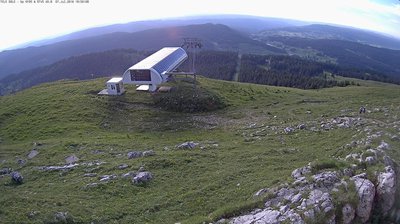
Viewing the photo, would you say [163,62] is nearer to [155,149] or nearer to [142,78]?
[142,78]

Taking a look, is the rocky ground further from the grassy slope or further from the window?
the window

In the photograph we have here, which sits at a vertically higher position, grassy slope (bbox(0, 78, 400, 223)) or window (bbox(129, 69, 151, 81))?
window (bbox(129, 69, 151, 81))

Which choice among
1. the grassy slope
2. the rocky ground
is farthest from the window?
the rocky ground

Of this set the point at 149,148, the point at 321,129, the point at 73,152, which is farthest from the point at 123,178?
the point at 321,129

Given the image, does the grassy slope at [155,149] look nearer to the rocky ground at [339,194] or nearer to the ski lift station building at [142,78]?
the rocky ground at [339,194]

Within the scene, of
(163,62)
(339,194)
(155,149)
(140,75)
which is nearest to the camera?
(339,194)

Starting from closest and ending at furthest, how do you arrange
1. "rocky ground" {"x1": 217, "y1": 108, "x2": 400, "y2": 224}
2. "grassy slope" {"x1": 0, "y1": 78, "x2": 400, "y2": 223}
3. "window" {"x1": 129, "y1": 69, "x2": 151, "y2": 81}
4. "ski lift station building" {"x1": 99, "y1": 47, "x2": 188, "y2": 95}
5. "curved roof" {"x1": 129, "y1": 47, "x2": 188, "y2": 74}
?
Result: 1. "rocky ground" {"x1": 217, "y1": 108, "x2": 400, "y2": 224}
2. "grassy slope" {"x1": 0, "y1": 78, "x2": 400, "y2": 223}
3. "ski lift station building" {"x1": 99, "y1": 47, "x2": 188, "y2": 95}
4. "window" {"x1": 129, "y1": 69, "x2": 151, "y2": 81}
5. "curved roof" {"x1": 129, "y1": 47, "x2": 188, "y2": 74}

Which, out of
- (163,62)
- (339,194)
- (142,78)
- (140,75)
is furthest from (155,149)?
(163,62)
